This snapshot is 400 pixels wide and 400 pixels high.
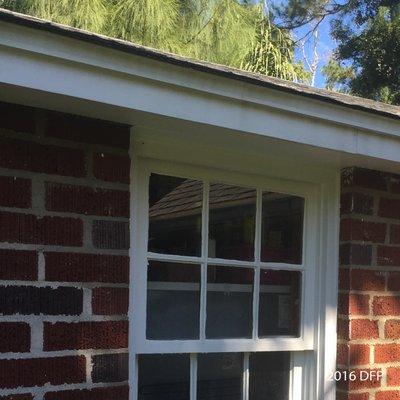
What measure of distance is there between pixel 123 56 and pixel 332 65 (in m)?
20.4

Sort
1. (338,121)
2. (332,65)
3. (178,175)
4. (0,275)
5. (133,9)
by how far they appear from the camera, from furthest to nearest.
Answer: (332,65)
(133,9)
(178,175)
(338,121)
(0,275)

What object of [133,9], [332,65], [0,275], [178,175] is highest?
[332,65]

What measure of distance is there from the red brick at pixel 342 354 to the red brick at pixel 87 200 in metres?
1.40

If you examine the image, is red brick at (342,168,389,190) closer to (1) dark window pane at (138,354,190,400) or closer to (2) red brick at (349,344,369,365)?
(2) red brick at (349,344,369,365)

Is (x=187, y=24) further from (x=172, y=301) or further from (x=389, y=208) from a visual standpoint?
(x=172, y=301)

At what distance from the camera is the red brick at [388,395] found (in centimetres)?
339

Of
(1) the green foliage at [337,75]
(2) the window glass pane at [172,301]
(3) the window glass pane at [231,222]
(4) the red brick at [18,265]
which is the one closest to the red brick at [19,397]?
(4) the red brick at [18,265]

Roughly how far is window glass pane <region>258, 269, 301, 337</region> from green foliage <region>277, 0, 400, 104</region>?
10.6m

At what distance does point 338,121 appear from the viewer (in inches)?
109

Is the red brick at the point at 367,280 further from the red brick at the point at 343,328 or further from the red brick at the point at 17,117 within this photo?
the red brick at the point at 17,117

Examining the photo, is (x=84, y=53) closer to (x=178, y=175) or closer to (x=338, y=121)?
(x=178, y=175)

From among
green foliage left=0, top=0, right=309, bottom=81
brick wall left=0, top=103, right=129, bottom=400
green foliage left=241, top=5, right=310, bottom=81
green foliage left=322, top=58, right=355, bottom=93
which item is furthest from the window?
green foliage left=322, top=58, right=355, bottom=93

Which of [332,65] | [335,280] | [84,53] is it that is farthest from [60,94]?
[332,65]

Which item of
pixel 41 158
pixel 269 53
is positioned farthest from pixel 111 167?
pixel 269 53
